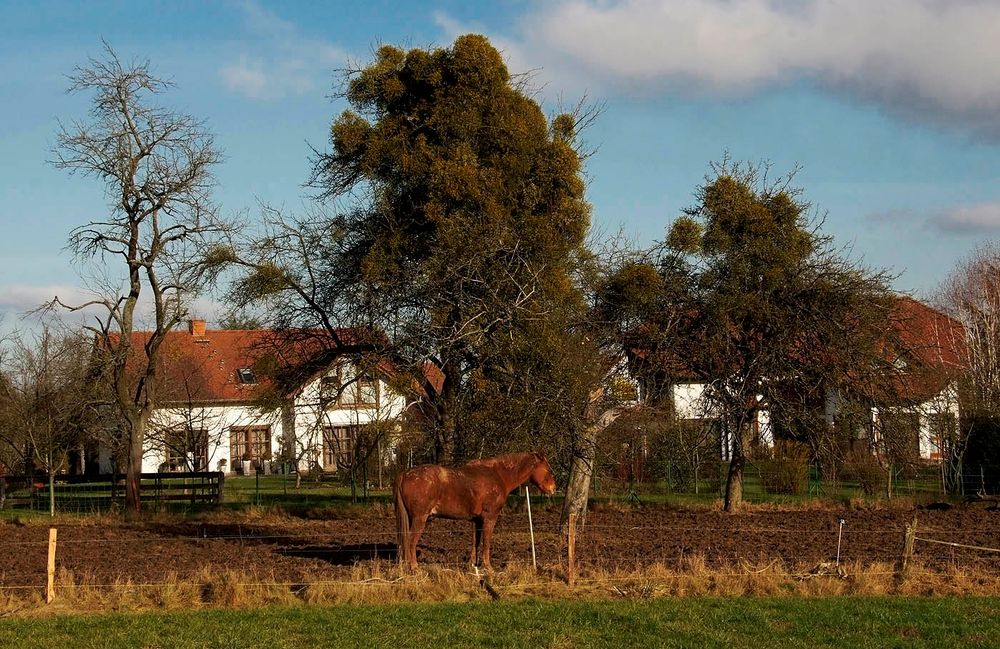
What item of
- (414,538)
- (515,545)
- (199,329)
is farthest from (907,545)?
(199,329)

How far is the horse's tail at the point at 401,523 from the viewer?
15.0 metres

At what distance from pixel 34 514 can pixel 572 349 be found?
1519cm

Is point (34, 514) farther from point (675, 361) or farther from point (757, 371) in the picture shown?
point (757, 371)

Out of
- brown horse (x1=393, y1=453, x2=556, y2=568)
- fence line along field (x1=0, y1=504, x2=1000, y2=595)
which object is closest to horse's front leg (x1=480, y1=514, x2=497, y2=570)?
brown horse (x1=393, y1=453, x2=556, y2=568)

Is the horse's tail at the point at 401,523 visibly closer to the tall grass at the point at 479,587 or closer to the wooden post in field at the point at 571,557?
the tall grass at the point at 479,587

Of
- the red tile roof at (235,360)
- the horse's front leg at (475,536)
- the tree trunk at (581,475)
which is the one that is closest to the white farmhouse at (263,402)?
the red tile roof at (235,360)

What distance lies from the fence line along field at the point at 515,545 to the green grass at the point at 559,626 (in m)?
1.58

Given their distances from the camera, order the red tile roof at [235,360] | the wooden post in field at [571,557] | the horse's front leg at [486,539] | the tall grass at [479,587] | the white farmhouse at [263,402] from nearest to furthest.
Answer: the tall grass at [479,587] → the wooden post in field at [571,557] → the horse's front leg at [486,539] → the white farmhouse at [263,402] → the red tile roof at [235,360]

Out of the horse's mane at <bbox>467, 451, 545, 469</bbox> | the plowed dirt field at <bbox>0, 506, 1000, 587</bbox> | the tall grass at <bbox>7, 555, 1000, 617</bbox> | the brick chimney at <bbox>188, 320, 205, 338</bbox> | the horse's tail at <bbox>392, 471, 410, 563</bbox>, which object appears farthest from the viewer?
the brick chimney at <bbox>188, 320, 205, 338</bbox>

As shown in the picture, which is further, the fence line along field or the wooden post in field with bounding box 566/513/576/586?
the fence line along field

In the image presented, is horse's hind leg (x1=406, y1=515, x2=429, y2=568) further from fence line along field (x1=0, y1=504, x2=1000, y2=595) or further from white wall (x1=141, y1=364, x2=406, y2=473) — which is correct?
white wall (x1=141, y1=364, x2=406, y2=473)

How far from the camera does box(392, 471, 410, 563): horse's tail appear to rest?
15.0 metres

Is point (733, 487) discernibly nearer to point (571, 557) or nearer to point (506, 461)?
point (506, 461)

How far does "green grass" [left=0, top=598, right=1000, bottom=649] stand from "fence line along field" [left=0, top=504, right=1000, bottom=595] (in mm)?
1578
